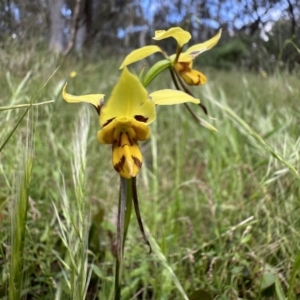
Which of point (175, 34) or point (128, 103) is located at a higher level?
point (175, 34)

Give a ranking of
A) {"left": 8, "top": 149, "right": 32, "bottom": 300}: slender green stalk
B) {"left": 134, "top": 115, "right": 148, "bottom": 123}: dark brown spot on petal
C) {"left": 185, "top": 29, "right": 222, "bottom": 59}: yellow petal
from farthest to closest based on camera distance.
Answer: {"left": 185, "top": 29, "right": 222, "bottom": 59}: yellow petal → {"left": 134, "top": 115, "right": 148, "bottom": 123}: dark brown spot on petal → {"left": 8, "top": 149, "right": 32, "bottom": 300}: slender green stalk

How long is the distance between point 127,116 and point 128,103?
0.03 meters

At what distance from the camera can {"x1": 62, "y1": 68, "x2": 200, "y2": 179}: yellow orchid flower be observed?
600mm

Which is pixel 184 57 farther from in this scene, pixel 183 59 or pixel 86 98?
pixel 86 98

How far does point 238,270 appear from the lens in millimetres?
868

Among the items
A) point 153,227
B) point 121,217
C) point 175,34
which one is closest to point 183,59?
point 175,34

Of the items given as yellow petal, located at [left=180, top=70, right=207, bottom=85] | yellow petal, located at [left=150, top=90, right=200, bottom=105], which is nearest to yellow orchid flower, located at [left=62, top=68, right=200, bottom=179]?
yellow petal, located at [left=150, top=90, right=200, bottom=105]

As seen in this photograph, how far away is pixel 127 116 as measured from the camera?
0.64 meters

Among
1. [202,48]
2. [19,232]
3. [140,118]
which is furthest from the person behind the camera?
[202,48]

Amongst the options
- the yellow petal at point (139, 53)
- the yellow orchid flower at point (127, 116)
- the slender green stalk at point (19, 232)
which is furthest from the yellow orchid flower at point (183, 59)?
the slender green stalk at point (19, 232)

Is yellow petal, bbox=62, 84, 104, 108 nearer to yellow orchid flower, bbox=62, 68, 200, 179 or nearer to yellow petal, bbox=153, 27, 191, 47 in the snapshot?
yellow orchid flower, bbox=62, 68, 200, 179

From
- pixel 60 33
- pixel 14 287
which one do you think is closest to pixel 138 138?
pixel 14 287

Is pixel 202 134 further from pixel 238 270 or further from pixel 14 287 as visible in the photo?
pixel 14 287

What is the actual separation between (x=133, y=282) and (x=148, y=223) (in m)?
0.36
